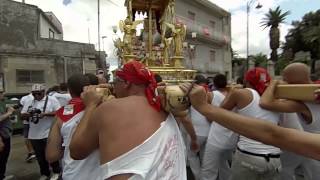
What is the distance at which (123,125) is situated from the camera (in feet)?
7.18

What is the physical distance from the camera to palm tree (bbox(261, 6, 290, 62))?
4847cm

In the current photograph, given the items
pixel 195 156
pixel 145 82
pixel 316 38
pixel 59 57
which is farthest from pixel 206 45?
pixel 145 82

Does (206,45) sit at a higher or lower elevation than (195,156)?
higher

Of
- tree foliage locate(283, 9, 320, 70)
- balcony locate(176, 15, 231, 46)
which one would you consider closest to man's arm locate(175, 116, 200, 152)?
balcony locate(176, 15, 231, 46)

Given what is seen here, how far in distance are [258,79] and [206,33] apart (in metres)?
32.7

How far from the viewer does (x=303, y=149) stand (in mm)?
1748

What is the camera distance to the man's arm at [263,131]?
5.70 ft

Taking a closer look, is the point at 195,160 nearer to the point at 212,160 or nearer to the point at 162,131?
the point at 212,160

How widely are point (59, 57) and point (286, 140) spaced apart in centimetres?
2335

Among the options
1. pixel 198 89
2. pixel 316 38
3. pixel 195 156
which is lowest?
pixel 195 156

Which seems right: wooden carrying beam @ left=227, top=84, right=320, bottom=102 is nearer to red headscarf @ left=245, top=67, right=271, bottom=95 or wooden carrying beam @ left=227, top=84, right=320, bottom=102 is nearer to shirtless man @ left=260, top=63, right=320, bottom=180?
shirtless man @ left=260, top=63, right=320, bottom=180

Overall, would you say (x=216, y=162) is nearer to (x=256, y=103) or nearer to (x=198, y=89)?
(x=256, y=103)

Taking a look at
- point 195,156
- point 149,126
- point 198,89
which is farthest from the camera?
point 195,156

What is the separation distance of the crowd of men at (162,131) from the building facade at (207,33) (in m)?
28.4
